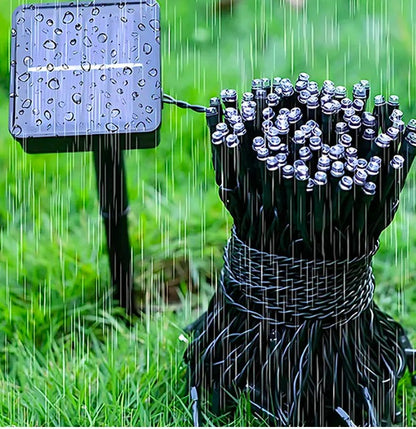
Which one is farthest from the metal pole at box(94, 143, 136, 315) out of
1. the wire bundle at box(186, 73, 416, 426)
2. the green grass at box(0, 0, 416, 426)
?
the wire bundle at box(186, 73, 416, 426)

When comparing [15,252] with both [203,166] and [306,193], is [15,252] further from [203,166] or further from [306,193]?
[306,193]

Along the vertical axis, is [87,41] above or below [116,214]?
above

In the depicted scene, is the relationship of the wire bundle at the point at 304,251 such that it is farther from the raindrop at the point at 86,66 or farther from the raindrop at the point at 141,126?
the raindrop at the point at 86,66

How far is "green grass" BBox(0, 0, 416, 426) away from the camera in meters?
1.68

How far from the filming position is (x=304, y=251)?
4.45ft

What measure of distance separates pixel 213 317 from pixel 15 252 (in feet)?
2.19

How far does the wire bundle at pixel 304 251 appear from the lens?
1.30 meters

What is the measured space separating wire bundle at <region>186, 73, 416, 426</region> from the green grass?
148 millimetres

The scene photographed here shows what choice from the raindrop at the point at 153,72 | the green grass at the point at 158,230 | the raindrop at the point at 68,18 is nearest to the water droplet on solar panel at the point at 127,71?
the raindrop at the point at 153,72

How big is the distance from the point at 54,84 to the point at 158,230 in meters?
0.71

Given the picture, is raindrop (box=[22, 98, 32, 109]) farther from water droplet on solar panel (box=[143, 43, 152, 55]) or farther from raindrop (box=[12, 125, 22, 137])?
water droplet on solar panel (box=[143, 43, 152, 55])

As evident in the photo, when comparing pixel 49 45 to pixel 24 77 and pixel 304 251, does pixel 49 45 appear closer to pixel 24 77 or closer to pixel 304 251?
pixel 24 77

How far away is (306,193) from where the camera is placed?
1.30 metres

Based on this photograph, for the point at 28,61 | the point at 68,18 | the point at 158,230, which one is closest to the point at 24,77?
the point at 28,61
